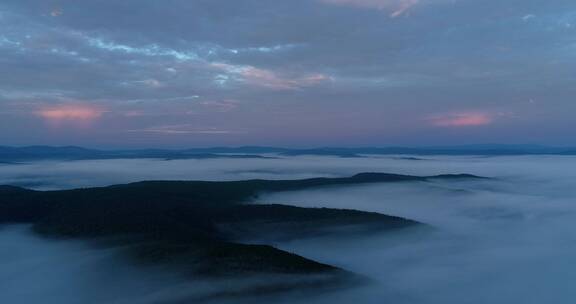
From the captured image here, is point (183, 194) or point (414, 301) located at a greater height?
point (183, 194)

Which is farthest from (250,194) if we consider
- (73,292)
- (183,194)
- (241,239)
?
(73,292)

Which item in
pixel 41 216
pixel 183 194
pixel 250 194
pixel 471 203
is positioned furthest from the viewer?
pixel 471 203

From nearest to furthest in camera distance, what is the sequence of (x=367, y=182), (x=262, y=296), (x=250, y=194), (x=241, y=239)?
(x=262, y=296) < (x=241, y=239) < (x=250, y=194) < (x=367, y=182)

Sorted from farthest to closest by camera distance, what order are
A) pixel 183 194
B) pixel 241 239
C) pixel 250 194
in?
pixel 250 194 < pixel 183 194 < pixel 241 239

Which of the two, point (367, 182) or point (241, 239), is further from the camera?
point (367, 182)

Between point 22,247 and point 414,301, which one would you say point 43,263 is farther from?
point 414,301

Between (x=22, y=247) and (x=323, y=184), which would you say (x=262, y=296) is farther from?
(x=323, y=184)

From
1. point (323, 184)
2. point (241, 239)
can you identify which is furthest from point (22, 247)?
point (323, 184)
